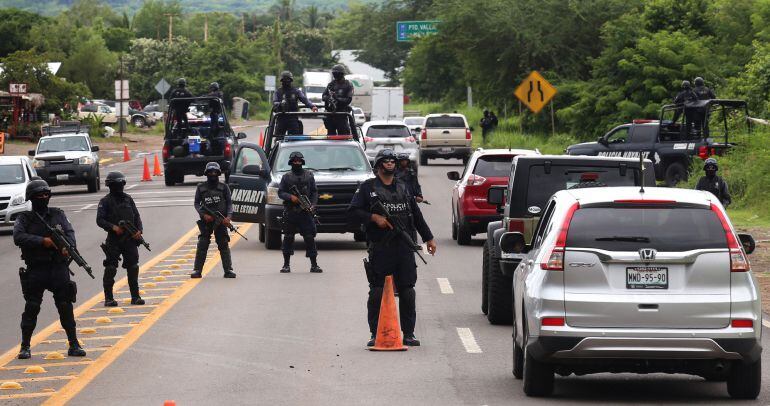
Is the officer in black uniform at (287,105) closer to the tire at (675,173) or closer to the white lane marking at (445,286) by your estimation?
the white lane marking at (445,286)

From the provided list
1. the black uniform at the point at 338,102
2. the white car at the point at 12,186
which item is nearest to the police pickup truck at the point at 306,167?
the black uniform at the point at 338,102

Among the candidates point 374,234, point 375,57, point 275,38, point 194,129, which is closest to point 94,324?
point 374,234

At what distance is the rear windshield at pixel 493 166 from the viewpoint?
24766 mm

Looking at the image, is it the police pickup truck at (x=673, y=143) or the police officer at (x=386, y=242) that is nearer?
the police officer at (x=386, y=242)

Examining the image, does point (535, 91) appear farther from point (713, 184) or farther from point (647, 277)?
point (647, 277)

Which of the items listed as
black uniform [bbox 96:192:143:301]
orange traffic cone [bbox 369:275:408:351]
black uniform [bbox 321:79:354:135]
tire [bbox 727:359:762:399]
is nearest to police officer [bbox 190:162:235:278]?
black uniform [bbox 96:192:143:301]

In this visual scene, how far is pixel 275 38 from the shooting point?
151m

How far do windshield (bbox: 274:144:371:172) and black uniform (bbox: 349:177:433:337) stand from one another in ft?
37.0

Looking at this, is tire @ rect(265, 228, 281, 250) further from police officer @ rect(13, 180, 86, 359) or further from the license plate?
the license plate

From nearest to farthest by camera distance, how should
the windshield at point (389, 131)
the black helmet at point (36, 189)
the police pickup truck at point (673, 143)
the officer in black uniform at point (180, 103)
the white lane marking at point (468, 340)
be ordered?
1. the black helmet at point (36, 189)
2. the white lane marking at point (468, 340)
3. the police pickup truck at point (673, 143)
4. the officer in black uniform at point (180, 103)
5. the windshield at point (389, 131)

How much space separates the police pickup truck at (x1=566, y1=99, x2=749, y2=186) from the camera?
33.7 m

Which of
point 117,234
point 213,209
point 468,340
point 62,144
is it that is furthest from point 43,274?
point 62,144

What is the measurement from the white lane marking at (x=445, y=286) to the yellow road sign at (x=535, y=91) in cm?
2395

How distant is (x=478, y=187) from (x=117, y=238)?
8.55 metres
